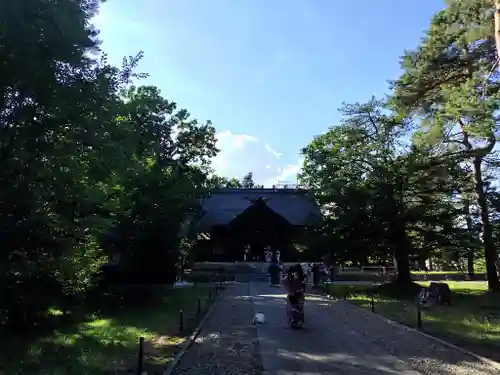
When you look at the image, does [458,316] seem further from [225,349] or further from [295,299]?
[225,349]

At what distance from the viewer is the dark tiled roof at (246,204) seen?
52.3m

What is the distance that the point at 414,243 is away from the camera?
25.5m

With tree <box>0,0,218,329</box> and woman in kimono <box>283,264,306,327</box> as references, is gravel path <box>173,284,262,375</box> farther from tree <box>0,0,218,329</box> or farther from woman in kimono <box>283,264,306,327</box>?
tree <box>0,0,218,329</box>

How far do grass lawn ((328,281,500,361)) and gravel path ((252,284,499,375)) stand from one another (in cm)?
75

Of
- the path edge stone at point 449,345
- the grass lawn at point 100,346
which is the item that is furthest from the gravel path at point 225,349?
the path edge stone at point 449,345

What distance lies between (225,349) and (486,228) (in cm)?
1884

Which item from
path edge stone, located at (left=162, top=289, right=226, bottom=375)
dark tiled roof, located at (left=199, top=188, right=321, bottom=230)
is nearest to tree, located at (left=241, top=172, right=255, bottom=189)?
dark tiled roof, located at (left=199, top=188, right=321, bottom=230)

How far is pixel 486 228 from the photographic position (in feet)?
81.2

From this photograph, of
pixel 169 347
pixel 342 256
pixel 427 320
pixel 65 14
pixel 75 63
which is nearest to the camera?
pixel 65 14

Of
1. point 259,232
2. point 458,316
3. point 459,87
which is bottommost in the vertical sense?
point 458,316

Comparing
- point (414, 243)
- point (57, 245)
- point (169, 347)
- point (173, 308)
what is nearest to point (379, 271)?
point (414, 243)

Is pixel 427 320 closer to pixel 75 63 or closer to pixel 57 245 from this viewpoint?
pixel 57 245

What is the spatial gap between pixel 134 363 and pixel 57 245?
2671mm

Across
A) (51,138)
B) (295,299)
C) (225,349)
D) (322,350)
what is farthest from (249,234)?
(51,138)
